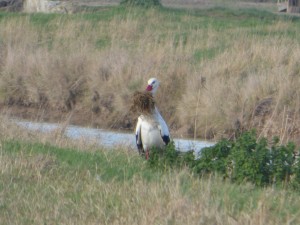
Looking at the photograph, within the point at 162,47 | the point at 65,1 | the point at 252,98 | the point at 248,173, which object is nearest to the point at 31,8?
the point at 65,1

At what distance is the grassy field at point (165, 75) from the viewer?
15578 millimetres

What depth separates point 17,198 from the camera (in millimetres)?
7699

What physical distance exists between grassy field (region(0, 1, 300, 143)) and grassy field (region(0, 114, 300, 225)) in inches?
204

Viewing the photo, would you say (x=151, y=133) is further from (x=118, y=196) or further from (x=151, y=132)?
(x=118, y=196)

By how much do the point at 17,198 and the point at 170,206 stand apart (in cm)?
158

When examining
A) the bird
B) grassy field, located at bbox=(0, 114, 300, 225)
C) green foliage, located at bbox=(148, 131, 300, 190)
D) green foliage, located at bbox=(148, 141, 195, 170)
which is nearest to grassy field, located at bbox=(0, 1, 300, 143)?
the bird

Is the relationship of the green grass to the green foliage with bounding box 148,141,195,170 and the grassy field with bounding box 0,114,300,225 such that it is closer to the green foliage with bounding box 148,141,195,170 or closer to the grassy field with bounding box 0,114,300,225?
the grassy field with bounding box 0,114,300,225

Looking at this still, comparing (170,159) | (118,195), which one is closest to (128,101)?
(170,159)

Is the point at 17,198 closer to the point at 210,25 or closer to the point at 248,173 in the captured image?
the point at 248,173

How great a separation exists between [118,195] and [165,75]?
9.68 m

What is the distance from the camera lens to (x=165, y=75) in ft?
56.2

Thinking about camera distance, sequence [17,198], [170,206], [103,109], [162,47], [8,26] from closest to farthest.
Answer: [170,206] → [17,198] → [103,109] → [162,47] → [8,26]

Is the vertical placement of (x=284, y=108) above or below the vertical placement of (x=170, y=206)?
below

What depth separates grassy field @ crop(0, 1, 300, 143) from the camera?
15578mm
